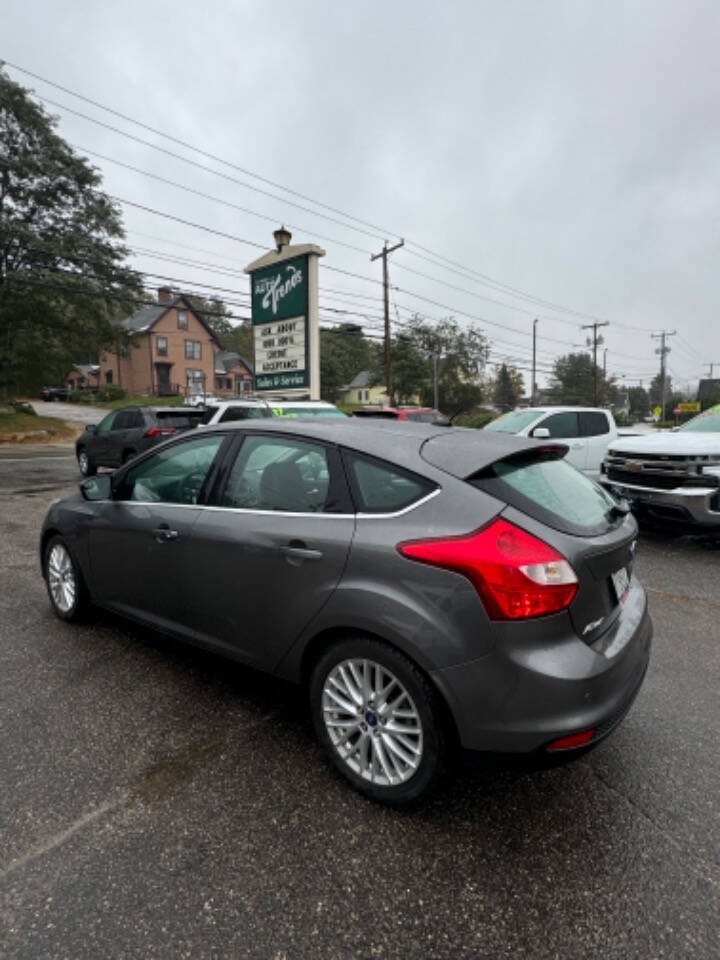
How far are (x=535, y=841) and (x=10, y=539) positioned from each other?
6320mm

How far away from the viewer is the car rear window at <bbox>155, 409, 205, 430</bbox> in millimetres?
11286

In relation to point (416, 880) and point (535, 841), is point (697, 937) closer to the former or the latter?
point (535, 841)

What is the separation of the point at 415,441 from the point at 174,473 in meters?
1.52

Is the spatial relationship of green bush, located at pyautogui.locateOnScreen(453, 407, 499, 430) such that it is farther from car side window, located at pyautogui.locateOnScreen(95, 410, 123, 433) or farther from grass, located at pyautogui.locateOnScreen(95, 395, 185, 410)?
car side window, located at pyautogui.locateOnScreen(95, 410, 123, 433)

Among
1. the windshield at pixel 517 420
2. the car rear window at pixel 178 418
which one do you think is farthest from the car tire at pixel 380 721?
the car rear window at pixel 178 418

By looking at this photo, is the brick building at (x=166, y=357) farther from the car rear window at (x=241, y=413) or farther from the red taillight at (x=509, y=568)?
the red taillight at (x=509, y=568)

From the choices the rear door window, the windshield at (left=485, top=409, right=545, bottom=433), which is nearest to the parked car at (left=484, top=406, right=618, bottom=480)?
the windshield at (left=485, top=409, right=545, bottom=433)

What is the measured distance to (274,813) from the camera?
2111 mm

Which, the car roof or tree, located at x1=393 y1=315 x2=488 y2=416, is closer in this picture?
the car roof

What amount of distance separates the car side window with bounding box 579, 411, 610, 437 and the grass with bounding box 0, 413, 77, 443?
22.4 m

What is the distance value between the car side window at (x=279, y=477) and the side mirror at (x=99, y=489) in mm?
1097

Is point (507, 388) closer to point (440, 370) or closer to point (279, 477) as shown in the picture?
point (440, 370)

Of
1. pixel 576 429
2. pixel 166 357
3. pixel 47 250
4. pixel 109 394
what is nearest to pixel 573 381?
pixel 166 357

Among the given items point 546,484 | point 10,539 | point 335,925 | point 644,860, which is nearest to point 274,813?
point 335,925
